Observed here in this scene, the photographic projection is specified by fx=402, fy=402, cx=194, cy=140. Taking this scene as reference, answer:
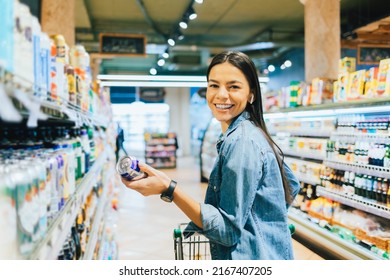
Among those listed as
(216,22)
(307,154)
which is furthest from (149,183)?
Answer: (216,22)

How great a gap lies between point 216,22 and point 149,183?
30.1 ft

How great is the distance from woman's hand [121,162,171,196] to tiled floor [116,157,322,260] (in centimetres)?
141

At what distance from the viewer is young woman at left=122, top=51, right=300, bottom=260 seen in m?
1.14

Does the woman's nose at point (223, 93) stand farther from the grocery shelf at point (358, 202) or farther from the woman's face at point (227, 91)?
the grocery shelf at point (358, 202)

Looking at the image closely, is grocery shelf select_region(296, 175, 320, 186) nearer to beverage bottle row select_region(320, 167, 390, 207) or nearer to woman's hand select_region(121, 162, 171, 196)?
beverage bottle row select_region(320, 167, 390, 207)

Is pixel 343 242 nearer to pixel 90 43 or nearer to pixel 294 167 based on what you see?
pixel 294 167

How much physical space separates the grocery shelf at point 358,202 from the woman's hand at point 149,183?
7.52ft

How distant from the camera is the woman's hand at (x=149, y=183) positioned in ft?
3.65

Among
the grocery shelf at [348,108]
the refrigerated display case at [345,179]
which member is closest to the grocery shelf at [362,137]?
the refrigerated display case at [345,179]

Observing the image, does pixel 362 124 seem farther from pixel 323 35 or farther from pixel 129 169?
pixel 129 169

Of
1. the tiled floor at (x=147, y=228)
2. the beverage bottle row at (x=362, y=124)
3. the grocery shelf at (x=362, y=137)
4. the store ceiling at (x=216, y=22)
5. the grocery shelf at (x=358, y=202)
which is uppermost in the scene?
the store ceiling at (x=216, y=22)

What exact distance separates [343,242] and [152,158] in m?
10.1

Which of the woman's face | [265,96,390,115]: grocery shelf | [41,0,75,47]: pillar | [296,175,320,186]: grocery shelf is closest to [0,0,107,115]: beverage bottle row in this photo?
the woman's face
